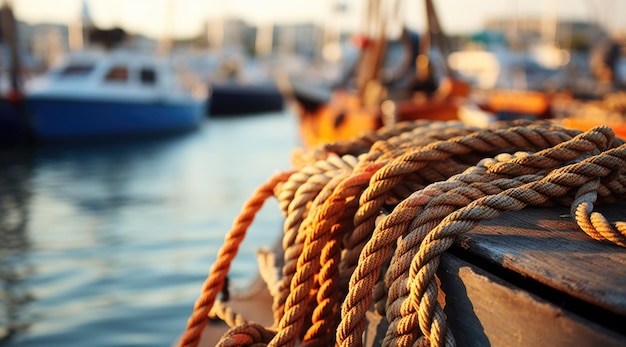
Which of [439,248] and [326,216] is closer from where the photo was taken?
[439,248]

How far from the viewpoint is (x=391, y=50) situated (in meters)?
17.8

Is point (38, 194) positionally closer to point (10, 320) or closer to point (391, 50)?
point (10, 320)

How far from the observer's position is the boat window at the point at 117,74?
1388 centimetres

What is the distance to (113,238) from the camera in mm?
6059

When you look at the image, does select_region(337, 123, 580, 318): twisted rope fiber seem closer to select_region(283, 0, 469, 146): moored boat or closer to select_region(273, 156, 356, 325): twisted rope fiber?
select_region(273, 156, 356, 325): twisted rope fiber

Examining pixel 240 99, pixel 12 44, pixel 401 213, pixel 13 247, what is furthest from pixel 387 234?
pixel 240 99

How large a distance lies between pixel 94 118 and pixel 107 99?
53cm

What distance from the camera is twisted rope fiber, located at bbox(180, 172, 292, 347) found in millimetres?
1568

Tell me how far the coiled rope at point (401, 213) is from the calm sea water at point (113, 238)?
274 centimetres

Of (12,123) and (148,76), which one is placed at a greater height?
(148,76)

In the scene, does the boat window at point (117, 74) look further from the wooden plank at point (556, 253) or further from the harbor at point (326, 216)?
the wooden plank at point (556, 253)

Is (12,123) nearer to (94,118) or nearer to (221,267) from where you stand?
(94,118)

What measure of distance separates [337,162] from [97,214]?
6153 millimetres

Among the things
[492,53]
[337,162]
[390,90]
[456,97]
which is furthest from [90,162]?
[492,53]
